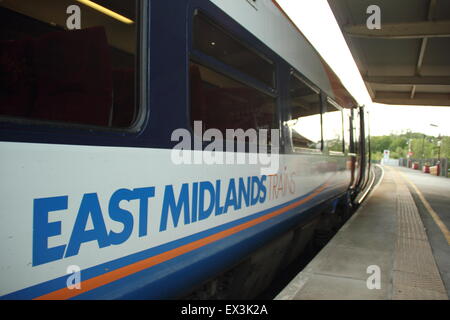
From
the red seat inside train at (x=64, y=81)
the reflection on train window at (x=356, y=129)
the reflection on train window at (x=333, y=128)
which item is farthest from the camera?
the reflection on train window at (x=356, y=129)

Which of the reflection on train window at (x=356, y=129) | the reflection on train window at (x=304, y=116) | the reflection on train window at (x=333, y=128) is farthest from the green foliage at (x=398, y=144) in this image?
the reflection on train window at (x=304, y=116)

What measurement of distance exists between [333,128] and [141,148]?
4879 mm

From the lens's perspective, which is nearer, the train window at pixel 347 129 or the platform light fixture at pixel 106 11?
the platform light fixture at pixel 106 11

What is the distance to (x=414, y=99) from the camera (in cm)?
1337

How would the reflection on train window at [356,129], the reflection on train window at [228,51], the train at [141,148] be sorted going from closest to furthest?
1. the train at [141,148]
2. the reflection on train window at [228,51]
3. the reflection on train window at [356,129]

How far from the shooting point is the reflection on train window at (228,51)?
7.80 feet

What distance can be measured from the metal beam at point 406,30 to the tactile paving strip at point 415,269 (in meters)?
4.08

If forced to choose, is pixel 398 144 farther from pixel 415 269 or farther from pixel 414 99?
pixel 415 269

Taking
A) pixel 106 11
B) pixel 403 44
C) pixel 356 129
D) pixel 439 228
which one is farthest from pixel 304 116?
pixel 403 44

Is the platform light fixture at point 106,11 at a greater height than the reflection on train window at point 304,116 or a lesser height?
greater

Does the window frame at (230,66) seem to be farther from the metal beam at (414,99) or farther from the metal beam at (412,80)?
the metal beam at (414,99)

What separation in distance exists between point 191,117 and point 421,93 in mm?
13688

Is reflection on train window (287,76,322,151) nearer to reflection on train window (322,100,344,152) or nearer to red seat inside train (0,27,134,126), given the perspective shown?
reflection on train window (322,100,344,152)

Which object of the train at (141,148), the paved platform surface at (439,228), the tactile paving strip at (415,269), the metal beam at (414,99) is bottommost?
the paved platform surface at (439,228)
